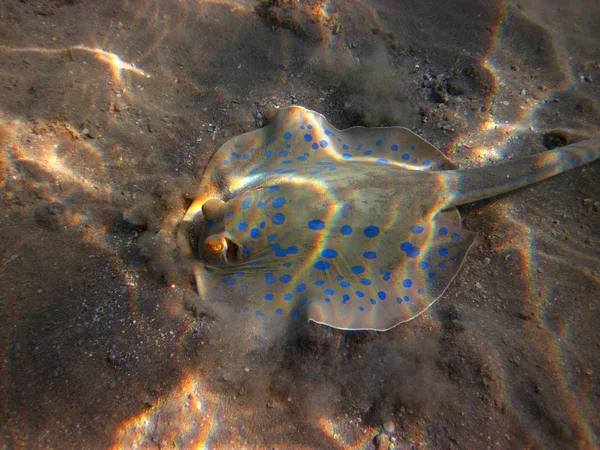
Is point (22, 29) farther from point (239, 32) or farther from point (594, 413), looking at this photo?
point (594, 413)

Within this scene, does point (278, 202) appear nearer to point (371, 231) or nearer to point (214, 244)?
point (214, 244)

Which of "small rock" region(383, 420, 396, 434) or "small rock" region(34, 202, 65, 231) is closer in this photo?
"small rock" region(383, 420, 396, 434)

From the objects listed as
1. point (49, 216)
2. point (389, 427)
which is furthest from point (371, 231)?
point (49, 216)

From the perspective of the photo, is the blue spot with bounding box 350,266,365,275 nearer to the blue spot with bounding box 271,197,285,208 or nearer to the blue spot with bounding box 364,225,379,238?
the blue spot with bounding box 364,225,379,238

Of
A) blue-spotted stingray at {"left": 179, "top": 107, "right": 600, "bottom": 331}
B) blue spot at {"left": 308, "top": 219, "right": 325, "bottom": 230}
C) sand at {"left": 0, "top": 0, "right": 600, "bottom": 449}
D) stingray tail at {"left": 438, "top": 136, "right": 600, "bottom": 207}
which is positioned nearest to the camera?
sand at {"left": 0, "top": 0, "right": 600, "bottom": 449}

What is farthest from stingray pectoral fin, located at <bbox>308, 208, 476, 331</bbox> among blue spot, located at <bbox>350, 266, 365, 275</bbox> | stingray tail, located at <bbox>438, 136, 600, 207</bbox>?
stingray tail, located at <bbox>438, 136, 600, 207</bbox>

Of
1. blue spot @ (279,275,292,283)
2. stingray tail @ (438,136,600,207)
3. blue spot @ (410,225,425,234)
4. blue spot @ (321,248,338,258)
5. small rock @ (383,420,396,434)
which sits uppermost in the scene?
stingray tail @ (438,136,600,207)

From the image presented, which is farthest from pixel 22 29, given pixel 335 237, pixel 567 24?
pixel 567 24
